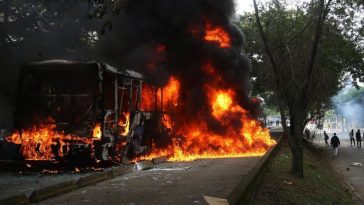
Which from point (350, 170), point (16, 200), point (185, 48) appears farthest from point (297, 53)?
point (16, 200)

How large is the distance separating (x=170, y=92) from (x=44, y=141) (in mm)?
7748

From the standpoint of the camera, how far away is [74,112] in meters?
12.8

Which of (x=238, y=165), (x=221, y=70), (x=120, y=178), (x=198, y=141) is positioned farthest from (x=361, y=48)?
(x=120, y=178)

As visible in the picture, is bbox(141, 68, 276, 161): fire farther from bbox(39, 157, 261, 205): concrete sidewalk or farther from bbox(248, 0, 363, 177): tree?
bbox(39, 157, 261, 205): concrete sidewalk

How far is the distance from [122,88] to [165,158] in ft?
10.8

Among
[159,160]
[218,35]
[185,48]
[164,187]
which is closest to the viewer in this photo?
[164,187]

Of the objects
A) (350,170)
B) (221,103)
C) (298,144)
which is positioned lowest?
(350,170)

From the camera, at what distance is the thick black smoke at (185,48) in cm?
1830

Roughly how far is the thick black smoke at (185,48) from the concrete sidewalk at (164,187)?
5692 millimetres

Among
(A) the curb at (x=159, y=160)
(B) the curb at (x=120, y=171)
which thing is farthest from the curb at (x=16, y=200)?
(A) the curb at (x=159, y=160)

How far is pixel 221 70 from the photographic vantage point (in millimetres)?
18812

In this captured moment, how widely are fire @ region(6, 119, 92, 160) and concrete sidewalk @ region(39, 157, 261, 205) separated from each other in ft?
6.38

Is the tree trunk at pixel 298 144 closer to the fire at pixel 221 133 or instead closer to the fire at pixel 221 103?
the fire at pixel 221 133

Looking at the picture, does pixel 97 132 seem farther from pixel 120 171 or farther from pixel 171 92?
pixel 171 92
